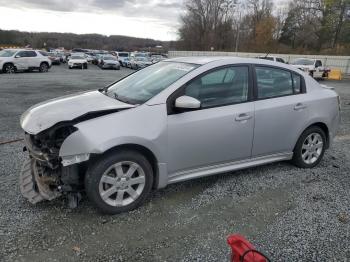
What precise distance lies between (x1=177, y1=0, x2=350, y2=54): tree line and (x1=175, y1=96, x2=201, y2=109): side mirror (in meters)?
47.6

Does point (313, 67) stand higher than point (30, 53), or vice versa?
point (30, 53)

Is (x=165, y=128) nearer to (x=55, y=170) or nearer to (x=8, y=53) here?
(x=55, y=170)

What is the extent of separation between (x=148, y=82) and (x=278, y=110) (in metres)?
1.74

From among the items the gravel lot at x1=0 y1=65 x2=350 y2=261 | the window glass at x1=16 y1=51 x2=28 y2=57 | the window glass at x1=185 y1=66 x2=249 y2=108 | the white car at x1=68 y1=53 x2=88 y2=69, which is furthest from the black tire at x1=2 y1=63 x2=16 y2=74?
the window glass at x1=185 y1=66 x2=249 y2=108

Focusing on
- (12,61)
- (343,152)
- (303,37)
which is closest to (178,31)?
(303,37)

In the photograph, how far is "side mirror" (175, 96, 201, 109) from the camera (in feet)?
12.1

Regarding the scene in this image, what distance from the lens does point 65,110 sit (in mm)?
3680

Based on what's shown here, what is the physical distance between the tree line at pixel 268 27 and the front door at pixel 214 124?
46.8 meters

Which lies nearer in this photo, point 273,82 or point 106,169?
point 106,169

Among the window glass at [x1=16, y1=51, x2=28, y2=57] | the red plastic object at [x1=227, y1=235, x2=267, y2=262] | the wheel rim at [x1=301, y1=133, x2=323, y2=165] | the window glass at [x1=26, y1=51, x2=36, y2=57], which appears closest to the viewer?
the red plastic object at [x1=227, y1=235, x2=267, y2=262]

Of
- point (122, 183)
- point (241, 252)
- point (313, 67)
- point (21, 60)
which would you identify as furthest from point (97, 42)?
point (241, 252)

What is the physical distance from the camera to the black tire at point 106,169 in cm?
342

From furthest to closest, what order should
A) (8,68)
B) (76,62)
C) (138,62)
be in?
1. (138,62)
2. (76,62)
3. (8,68)

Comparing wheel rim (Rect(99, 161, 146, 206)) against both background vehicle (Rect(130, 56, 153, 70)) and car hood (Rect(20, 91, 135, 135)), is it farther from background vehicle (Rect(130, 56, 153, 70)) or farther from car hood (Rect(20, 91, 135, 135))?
background vehicle (Rect(130, 56, 153, 70))
